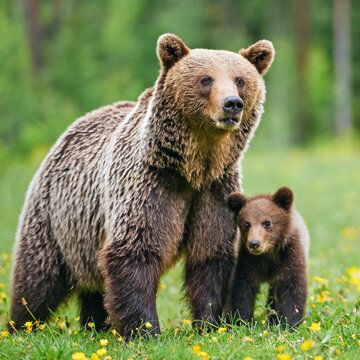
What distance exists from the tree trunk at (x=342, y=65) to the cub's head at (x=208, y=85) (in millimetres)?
31319

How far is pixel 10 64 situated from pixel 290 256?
14.8m

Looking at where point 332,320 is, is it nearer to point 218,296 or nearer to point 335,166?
point 218,296

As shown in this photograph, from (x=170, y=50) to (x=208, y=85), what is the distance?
19.3 inches

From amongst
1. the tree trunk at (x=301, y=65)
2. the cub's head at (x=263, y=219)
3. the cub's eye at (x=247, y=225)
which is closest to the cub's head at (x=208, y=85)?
the cub's head at (x=263, y=219)

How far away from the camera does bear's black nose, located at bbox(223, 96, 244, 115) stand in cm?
480

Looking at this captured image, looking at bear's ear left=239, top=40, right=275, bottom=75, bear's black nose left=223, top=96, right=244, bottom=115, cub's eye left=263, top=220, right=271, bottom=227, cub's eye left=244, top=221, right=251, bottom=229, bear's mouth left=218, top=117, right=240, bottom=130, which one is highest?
bear's ear left=239, top=40, right=275, bottom=75

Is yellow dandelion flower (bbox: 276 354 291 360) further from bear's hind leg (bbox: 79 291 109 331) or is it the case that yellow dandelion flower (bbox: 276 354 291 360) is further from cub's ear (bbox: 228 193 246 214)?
bear's hind leg (bbox: 79 291 109 331)

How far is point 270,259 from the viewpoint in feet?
18.8

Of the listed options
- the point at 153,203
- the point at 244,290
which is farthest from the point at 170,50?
the point at 244,290

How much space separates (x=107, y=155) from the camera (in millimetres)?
5746

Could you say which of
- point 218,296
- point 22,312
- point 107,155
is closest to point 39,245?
point 22,312

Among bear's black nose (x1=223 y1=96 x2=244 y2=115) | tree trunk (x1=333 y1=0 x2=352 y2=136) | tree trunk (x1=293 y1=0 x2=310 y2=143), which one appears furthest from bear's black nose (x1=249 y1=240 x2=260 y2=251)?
tree trunk (x1=333 y1=0 x2=352 y2=136)

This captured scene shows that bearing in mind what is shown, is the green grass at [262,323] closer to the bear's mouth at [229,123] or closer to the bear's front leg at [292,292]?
the bear's front leg at [292,292]

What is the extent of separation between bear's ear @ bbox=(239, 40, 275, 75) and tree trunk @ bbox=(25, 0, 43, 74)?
22706mm
